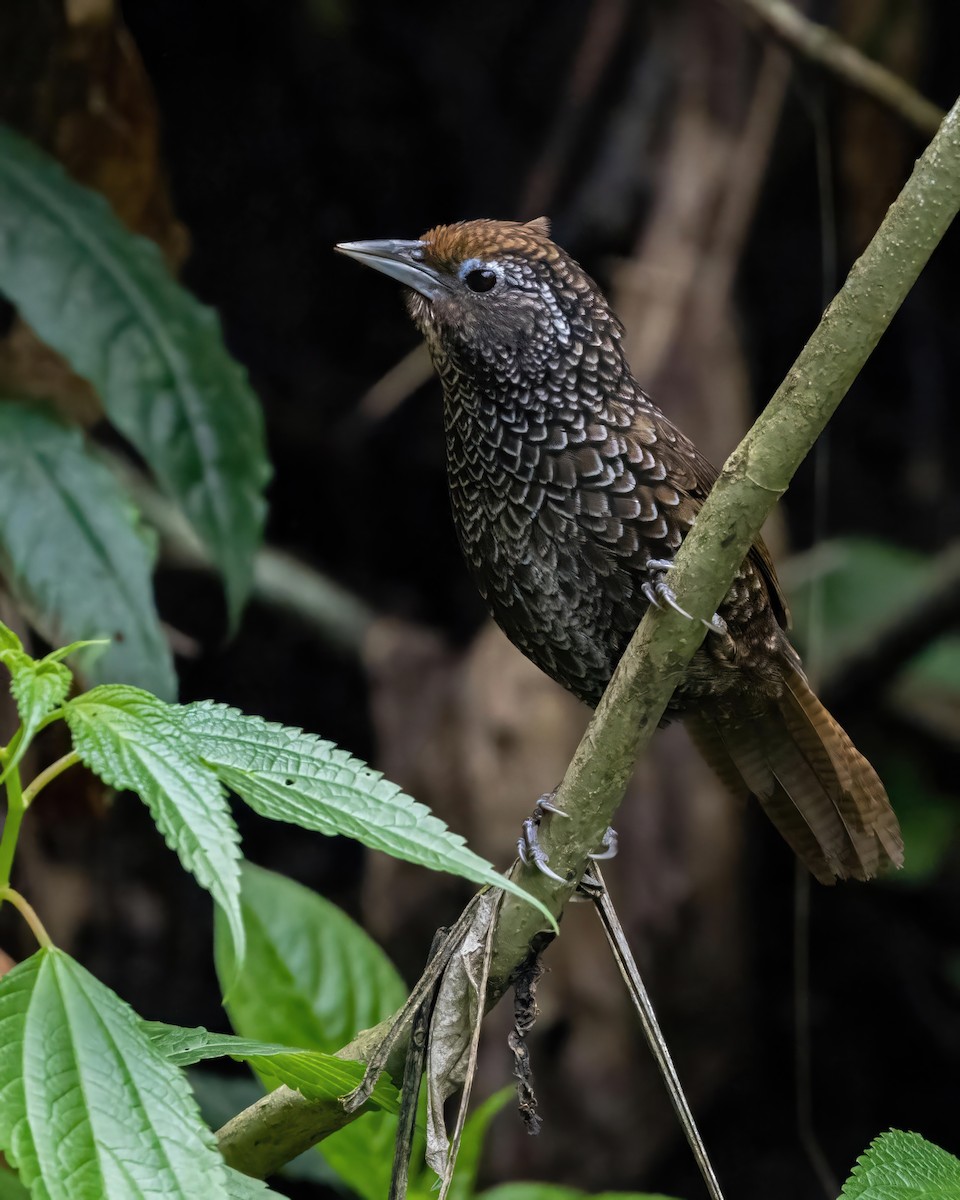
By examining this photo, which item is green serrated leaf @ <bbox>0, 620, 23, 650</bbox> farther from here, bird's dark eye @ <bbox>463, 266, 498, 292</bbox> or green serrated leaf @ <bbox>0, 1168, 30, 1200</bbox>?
bird's dark eye @ <bbox>463, 266, 498, 292</bbox>

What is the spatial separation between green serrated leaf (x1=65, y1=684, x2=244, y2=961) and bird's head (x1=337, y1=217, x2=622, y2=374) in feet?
3.17

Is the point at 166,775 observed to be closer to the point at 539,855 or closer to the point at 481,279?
the point at 539,855

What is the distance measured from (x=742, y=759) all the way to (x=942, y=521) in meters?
2.31

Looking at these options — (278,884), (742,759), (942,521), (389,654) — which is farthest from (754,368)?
(278,884)

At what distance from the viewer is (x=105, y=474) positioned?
2068 millimetres

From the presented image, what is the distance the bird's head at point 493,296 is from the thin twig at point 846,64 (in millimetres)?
1462

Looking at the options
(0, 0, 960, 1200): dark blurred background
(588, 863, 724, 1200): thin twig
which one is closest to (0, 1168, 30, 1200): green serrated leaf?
(588, 863, 724, 1200): thin twig

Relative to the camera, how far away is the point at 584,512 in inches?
68.7

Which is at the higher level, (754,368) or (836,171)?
(836,171)

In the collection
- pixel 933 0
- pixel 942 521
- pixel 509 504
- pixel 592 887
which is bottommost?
pixel 942 521

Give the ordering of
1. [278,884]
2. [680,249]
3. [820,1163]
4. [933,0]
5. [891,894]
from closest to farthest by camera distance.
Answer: [278,884] < [820,1163] < [680,249] < [933,0] < [891,894]

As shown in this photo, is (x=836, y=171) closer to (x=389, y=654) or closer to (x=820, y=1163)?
(x=389, y=654)

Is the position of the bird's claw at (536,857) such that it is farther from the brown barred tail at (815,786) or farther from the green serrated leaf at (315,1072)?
the brown barred tail at (815,786)

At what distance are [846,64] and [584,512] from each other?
6.02 feet
